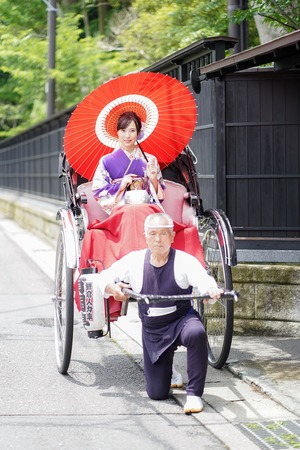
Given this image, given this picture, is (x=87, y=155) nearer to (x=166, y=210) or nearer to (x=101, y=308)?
(x=166, y=210)

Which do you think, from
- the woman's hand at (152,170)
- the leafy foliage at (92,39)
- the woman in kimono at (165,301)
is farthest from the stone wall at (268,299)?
the leafy foliage at (92,39)

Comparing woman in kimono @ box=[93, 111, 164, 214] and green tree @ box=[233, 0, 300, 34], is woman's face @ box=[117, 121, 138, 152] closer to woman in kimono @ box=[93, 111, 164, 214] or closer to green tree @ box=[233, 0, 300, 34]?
woman in kimono @ box=[93, 111, 164, 214]

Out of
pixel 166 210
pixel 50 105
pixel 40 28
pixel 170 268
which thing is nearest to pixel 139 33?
pixel 50 105

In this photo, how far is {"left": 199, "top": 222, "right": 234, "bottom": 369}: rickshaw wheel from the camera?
7.12m

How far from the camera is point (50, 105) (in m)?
25.9

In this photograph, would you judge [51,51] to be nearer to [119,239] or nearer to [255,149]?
[255,149]

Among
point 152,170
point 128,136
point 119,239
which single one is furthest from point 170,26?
point 119,239

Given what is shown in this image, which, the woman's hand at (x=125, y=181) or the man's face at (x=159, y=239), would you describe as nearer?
the man's face at (x=159, y=239)

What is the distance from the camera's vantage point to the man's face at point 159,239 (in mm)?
6344

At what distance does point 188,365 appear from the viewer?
6320mm

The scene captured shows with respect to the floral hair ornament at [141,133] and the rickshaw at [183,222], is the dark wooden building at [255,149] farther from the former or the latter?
the floral hair ornament at [141,133]

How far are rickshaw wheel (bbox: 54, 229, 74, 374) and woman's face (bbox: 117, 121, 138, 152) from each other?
87 centimetres

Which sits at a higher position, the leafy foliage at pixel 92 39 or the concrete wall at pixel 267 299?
the leafy foliage at pixel 92 39

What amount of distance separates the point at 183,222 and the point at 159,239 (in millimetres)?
1638
